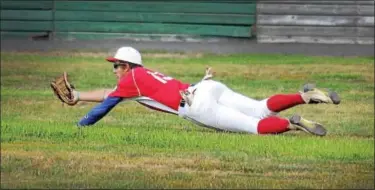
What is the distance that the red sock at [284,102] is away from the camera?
11977 mm

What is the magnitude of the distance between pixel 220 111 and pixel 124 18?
546 inches

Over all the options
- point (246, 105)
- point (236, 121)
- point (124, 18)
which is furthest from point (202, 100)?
point (124, 18)

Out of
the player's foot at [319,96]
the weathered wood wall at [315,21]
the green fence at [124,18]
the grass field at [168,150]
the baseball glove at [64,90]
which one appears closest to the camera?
the grass field at [168,150]

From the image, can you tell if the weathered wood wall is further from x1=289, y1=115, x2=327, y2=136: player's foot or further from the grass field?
x1=289, y1=115, x2=327, y2=136: player's foot

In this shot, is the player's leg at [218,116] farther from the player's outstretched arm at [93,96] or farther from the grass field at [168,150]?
the player's outstretched arm at [93,96]

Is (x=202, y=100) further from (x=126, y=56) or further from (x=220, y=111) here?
(x=126, y=56)

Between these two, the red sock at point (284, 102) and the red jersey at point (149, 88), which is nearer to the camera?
the red sock at point (284, 102)

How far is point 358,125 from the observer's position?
45.9 feet

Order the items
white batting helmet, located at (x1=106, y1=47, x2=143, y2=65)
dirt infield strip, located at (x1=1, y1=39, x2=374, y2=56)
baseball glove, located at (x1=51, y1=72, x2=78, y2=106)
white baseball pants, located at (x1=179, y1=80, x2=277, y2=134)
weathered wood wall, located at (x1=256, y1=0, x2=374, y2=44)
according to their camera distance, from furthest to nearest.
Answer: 1. weathered wood wall, located at (x1=256, y1=0, x2=374, y2=44)
2. dirt infield strip, located at (x1=1, y1=39, x2=374, y2=56)
3. baseball glove, located at (x1=51, y1=72, x2=78, y2=106)
4. white batting helmet, located at (x1=106, y1=47, x2=143, y2=65)
5. white baseball pants, located at (x1=179, y1=80, x2=277, y2=134)

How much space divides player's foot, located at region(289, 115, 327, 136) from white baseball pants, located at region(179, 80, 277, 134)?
0.54 meters

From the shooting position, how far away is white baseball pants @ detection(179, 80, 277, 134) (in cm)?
1208

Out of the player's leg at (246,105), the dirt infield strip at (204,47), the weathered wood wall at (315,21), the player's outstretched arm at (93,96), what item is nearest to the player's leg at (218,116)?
the player's leg at (246,105)

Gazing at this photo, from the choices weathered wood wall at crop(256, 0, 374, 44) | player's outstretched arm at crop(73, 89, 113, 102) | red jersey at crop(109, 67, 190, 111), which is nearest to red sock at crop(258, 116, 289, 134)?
red jersey at crop(109, 67, 190, 111)

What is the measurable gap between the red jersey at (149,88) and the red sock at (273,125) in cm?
84
